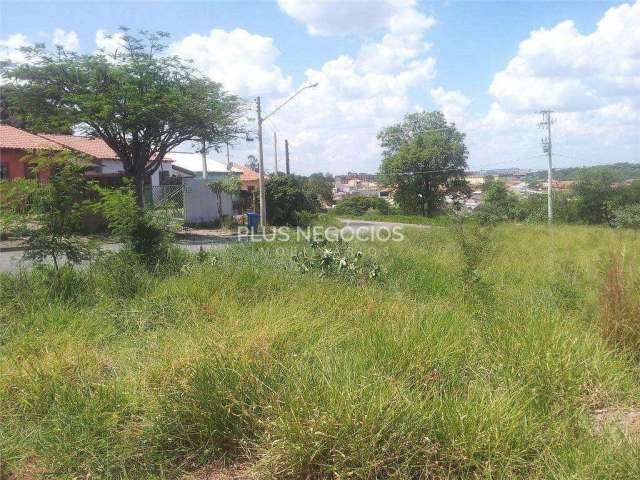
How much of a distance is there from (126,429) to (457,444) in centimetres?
196

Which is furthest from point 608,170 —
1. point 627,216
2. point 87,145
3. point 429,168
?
point 87,145

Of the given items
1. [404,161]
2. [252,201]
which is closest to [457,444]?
[252,201]

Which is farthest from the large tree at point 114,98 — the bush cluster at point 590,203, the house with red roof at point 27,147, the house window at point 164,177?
the bush cluster at point 590,203

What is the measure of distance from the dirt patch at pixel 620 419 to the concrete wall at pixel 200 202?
2397cm

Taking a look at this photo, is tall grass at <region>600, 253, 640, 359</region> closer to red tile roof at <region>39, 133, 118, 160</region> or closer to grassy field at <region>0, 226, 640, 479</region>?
grassy field at <region>0, 226, 640, 479</region>

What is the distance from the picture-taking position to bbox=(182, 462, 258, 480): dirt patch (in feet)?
9.57

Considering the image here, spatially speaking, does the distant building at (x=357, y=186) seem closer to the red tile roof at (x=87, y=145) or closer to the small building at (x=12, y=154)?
the red tile roof at (x=87, y=145)

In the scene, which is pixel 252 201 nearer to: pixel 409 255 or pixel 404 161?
pixel 409 255

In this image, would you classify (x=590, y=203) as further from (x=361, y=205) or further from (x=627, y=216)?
(x=361, y=205)

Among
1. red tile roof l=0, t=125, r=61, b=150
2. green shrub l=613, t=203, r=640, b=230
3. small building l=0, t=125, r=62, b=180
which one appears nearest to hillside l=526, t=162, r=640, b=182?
green shrub l=613, t=203, r=640, b=230

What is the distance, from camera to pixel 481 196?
56.8 m

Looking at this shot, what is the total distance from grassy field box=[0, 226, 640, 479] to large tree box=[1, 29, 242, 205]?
1554 cm

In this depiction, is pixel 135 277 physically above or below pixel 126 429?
above

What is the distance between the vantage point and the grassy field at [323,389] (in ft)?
9.03
